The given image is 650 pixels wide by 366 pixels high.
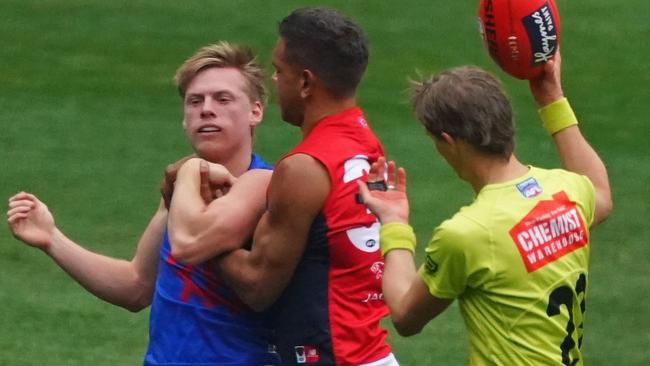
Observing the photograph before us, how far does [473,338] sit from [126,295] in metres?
1.70

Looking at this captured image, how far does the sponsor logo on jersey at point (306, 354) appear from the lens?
5.30 metres

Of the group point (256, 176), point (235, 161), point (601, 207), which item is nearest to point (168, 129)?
point (235, 161)

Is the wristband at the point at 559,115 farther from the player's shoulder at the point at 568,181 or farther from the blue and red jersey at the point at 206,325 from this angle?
the blue and red jersey at the point at 206,325

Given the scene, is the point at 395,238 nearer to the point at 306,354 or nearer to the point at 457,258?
the point at 457,258

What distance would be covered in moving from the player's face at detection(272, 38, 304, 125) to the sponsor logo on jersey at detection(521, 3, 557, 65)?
34.1 inches

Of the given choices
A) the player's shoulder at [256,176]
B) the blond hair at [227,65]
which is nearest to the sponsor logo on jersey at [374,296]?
the player's shoulder at [256,176]

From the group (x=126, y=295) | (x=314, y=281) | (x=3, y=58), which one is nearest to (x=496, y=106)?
(x=314, y=281)

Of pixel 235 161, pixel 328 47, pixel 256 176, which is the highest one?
pixel 328 47

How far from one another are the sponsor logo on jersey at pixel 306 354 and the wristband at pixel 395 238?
1.79 feet

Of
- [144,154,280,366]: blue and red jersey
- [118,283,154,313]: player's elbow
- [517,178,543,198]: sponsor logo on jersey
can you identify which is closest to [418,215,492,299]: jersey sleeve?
[517,178,543,198]: sponsor logo on jersey

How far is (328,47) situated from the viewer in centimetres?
536

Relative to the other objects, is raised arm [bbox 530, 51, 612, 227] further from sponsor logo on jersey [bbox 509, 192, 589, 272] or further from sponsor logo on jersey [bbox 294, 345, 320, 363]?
sponsor logo on jersey [bbox 294, 345, 320, 363]

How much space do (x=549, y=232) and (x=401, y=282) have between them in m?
0.50

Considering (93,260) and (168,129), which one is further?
(168,129)
